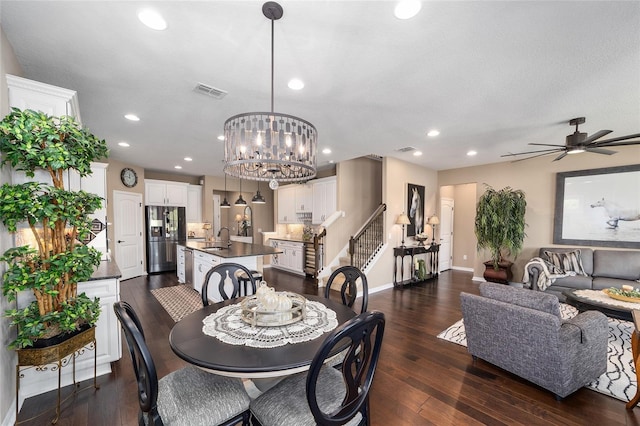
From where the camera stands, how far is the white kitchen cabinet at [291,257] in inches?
268

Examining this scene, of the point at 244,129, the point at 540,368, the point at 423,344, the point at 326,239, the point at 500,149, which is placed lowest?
the point at 423,344

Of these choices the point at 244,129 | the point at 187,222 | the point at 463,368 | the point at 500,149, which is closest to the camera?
the point at 244,129

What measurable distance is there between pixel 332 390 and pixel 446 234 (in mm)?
7319

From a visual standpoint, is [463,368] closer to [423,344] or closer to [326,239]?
[423,344]

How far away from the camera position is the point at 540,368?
2139 millimetres

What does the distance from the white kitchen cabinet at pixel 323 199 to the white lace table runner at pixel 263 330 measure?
179 inches

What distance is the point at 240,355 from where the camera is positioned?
4.42ft

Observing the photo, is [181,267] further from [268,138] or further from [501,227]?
[501,227]

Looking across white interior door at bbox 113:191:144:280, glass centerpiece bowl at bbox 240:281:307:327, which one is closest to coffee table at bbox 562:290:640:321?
glass centerpiece bowl at bbox 240:281:307:327

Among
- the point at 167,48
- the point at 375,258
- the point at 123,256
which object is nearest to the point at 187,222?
the point at 123,256

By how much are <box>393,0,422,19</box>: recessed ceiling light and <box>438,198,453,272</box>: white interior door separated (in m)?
6.47

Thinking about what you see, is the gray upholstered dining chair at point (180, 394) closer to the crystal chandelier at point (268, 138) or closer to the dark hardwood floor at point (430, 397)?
the dark hardwood floor at point (430, 397)

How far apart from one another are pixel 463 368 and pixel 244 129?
3034mm

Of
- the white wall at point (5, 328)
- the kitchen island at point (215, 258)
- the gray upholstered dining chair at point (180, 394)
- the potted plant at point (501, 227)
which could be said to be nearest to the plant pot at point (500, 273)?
the potted plant at point (501, 227)
